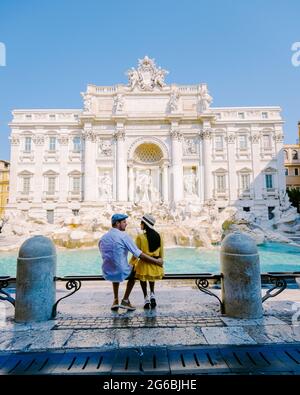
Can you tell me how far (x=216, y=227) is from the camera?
15719 mm

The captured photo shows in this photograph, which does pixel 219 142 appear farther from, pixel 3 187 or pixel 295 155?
pixel 3 187

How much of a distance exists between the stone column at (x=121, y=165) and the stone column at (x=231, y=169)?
1102 centimetres

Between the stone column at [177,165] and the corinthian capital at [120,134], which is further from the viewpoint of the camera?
the corinthian capital at [120,134]

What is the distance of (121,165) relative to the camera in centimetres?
2405

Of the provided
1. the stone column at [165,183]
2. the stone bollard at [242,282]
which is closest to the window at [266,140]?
the stone column at [165,183]

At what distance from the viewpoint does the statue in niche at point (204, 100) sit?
24.6 meters

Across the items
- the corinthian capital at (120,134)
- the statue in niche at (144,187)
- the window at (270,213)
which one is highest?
the corinthian capital at (120,134)

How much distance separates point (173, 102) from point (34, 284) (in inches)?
972

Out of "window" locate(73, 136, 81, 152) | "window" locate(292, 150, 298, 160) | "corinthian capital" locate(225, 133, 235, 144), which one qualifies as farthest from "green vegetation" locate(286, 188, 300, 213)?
"window" locate(73, 136, 81, 152)

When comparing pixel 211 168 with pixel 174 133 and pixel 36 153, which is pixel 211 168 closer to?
pixel 174 133

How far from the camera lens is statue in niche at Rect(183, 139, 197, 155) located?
81.8 feet

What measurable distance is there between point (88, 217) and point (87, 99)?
1435 centimetres

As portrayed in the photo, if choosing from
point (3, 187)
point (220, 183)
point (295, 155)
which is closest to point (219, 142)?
point (220, 183)

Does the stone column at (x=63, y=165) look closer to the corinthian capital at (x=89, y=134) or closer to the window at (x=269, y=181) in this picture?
the corinthian capital at (x=89, y=134)
